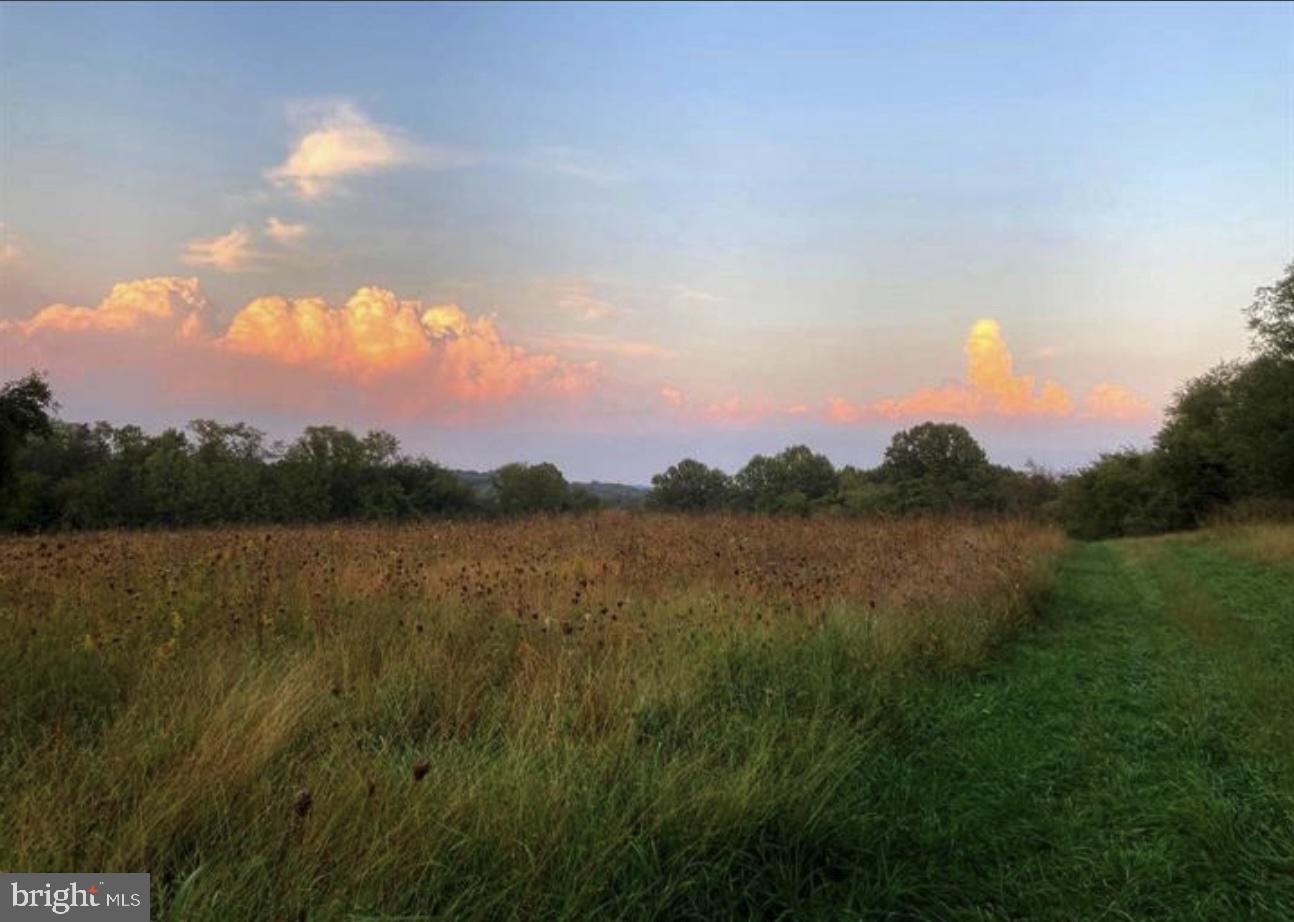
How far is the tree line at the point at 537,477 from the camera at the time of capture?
102 ft

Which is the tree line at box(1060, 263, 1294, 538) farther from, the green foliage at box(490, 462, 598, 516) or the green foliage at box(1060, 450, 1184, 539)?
the green foliage at box(490, 462, 598, 516)

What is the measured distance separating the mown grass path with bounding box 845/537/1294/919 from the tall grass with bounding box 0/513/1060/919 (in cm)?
30

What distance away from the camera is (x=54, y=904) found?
272 centimetres

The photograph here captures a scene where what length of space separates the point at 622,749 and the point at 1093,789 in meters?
2.72

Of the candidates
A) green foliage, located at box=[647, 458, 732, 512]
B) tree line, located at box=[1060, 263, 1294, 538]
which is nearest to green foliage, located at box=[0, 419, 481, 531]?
green foliage, located at box=[647, 458, 732, 512]

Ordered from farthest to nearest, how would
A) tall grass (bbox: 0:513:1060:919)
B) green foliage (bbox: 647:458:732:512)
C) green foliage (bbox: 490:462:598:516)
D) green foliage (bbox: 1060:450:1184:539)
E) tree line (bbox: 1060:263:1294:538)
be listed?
green foliage (bbox: 647:458:732:512)
green foliage (bbox: 490:462:598:516)
green foliage (bbox: 1060:450:1184:539)
tree line (bbox: 1060:263:1294:538)
tall grass (bbox: 0:513:1060:919)

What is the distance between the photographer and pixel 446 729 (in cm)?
478

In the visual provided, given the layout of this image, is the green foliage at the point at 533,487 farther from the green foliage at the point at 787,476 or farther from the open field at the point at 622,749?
the open field at the point at 622,749

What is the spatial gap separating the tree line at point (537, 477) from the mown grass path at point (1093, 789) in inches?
564

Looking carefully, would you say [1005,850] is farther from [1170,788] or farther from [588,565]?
[588,565]

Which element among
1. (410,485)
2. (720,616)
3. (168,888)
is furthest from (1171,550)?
(410,485)

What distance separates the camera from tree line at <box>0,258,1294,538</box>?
30953mm

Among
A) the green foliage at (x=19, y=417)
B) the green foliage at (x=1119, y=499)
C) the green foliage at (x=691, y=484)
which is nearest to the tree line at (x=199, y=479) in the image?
the green foliage at (x=19, y=417)

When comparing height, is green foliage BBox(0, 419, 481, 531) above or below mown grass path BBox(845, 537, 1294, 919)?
above
